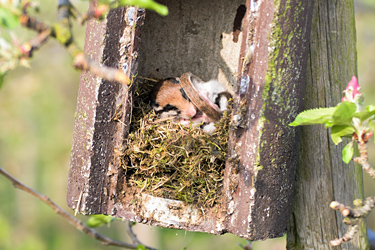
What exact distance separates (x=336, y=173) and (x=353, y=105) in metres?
1.01

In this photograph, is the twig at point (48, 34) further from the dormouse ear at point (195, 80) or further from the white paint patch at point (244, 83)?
the dormouse ear at point (195, 80)

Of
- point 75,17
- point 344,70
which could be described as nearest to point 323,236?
point 344,70

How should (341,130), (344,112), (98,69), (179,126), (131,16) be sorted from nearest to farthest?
(98,69), (344,112), (341,130), (131,16), (179,126)

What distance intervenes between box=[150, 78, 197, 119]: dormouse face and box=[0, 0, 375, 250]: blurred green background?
16.2ft

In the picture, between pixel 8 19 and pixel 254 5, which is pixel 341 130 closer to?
pixel 254 5

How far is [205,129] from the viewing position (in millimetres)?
2908

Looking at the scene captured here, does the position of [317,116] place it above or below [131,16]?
below

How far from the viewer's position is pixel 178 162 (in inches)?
103

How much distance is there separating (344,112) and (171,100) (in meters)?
1.67

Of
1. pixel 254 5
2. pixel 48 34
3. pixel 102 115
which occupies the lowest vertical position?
pixel 48 34

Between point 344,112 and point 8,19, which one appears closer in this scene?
point 8,19

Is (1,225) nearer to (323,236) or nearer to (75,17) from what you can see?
(323,236)

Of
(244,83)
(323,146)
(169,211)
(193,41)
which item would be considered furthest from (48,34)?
(193,41)

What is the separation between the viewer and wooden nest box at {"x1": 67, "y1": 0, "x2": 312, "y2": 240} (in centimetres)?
222
